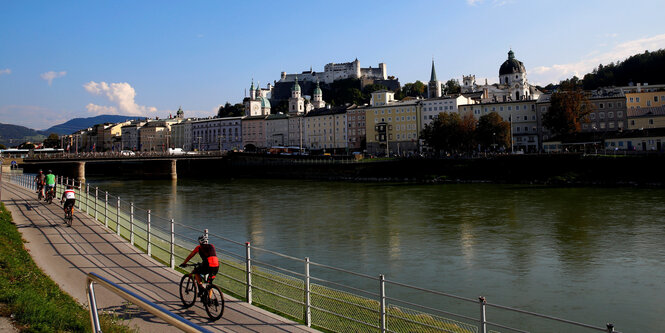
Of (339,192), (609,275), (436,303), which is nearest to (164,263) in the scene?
(436,303)

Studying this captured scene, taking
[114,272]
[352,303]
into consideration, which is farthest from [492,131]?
[352,303]

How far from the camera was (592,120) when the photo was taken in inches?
2943

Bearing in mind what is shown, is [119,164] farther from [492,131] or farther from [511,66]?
[511,66]

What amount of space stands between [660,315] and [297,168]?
229ft

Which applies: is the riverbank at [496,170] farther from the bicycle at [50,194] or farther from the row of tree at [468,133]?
the bicycle at [50,194]

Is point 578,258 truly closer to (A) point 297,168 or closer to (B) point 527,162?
(B) point 527,162

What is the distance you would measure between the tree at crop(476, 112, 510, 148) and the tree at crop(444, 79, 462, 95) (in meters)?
64.0

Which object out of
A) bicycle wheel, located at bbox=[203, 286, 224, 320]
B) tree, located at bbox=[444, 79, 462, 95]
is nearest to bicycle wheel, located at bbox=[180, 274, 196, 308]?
bicycle wheel, located at bbox=[203, 286, 224, 320]

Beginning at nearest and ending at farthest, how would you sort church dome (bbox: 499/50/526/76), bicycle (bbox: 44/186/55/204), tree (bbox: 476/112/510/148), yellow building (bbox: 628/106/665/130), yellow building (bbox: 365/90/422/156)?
bicycle (bbox: 44/186/55/204) < tree (bbox: 476/112/510/148) < yellow building (bbox: 628/106/665/130) < yellow building (bbox: 365/90/422/156) < church dome (bbox: 499/50/526/76)

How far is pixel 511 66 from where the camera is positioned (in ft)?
372

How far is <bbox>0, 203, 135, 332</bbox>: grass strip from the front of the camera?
6285 mm

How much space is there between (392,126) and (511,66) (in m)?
35.0

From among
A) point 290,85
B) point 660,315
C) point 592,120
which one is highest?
point 290,85

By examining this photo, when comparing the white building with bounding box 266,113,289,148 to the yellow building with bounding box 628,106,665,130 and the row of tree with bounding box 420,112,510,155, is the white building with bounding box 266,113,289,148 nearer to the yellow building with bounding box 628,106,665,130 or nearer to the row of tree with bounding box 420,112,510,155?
the row of tree with bounding box 420,112,510,155
